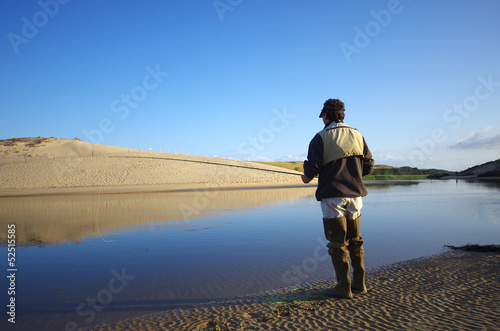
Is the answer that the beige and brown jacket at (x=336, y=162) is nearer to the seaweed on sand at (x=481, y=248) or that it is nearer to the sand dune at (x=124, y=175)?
the seaweed on sand at (x=481, y=248)

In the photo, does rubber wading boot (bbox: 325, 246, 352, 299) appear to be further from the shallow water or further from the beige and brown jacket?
→ the shallow water

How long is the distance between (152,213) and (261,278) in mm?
10194

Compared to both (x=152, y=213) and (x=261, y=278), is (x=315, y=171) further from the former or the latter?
(x=152, y=213)

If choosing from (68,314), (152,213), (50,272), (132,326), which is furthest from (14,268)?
(152,213)

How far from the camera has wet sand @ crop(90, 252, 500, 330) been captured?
3.34 m

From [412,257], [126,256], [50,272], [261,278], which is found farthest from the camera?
[126,256]

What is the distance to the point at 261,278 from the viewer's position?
5633mm

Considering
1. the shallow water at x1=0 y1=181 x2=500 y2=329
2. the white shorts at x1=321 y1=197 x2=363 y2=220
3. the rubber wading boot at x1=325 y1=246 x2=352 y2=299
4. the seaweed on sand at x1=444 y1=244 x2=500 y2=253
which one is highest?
the white shorts at x1=321 y1=197 x2=363 y2=220
